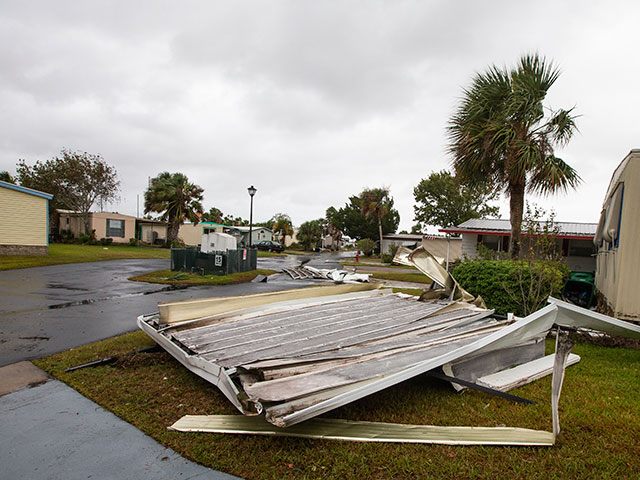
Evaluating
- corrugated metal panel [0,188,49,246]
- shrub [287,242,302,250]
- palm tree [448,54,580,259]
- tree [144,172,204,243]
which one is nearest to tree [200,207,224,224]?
shrub [287,242,302,250]

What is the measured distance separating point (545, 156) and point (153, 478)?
12.0m

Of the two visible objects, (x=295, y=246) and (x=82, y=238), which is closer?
(x=82, y=238)

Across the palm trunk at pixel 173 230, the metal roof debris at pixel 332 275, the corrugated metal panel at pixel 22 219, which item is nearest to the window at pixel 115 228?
the palm trunk at pixel 173 230

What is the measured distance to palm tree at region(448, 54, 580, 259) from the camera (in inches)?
412

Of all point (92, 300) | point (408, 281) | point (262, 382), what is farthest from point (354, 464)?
point (408, 281)

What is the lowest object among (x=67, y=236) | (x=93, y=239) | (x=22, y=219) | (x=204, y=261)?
(x=204, y=261)

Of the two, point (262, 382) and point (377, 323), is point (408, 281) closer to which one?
point (377, 323)

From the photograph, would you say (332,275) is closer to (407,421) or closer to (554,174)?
(554,174)

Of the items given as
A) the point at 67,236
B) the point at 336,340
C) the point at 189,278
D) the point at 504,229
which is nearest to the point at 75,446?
the point at 336,340

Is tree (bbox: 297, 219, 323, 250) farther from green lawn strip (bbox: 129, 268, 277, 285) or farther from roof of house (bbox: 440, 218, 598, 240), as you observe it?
green lawn strip (bbox: 129, 268, 277, 285)

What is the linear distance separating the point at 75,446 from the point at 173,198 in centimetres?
2967

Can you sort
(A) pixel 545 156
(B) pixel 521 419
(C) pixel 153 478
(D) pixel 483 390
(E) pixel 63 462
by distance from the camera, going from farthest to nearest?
(A) pixel 545 156, (D) pixel 483 390, (B) pixel 521 419, (E) pixel 63 462, (C) pixel 153 478

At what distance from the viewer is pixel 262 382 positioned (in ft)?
8.66

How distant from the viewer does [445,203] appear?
40312mm
